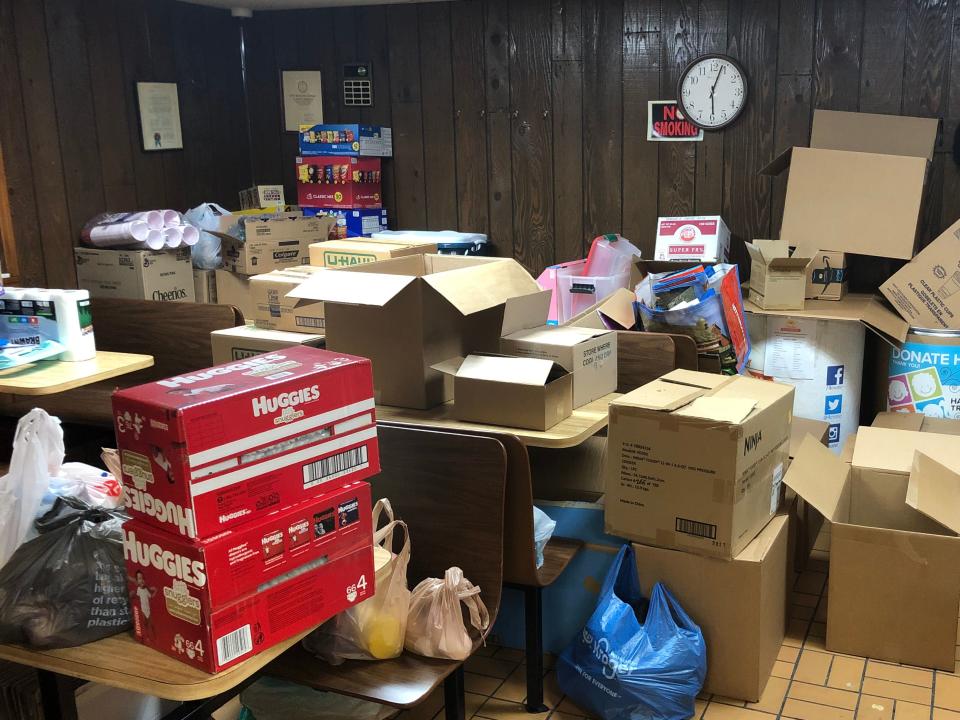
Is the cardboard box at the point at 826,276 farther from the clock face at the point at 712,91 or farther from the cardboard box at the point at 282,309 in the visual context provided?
the cardboard box at the point at 282,309

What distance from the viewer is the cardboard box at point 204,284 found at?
4121 mm

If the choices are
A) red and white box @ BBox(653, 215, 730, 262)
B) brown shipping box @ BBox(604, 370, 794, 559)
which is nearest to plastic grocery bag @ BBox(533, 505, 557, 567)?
brown shipping box @ BBox(604, 370, 794, 559)

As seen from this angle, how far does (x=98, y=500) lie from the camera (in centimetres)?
164

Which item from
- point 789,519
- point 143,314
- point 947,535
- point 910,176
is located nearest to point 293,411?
point 789,519

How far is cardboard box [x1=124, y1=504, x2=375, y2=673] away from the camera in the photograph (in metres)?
1.32

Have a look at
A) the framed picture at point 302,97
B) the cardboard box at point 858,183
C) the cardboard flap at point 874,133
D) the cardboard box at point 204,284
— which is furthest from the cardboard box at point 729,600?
the framed picture at point 302,97

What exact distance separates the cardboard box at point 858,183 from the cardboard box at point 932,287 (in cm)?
8

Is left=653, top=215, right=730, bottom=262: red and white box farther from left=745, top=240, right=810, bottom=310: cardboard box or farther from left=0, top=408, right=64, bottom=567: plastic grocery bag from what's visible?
left=0, top=408, right=64, bottom=567: plastic grocery bag

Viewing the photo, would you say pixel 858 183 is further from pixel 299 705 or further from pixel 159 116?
pixel 159 116

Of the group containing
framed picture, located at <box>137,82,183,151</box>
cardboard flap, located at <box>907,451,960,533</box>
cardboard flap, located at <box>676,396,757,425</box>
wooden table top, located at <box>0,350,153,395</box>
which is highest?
framed picture, located at <box>137,82,183,151</box>

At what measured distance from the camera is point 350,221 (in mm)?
4559

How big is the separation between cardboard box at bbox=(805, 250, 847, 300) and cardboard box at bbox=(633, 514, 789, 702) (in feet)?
4.93

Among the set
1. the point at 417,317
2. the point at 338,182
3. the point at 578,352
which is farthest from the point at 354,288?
the point at 338,182

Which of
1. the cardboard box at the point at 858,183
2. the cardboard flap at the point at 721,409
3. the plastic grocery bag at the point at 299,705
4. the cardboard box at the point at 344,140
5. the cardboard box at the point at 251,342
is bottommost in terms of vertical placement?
the plastic grocery bag at the point at 299,705
